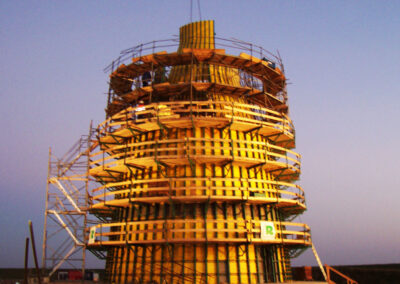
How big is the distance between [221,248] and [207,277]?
2.76m

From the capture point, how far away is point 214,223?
3409 centimetres

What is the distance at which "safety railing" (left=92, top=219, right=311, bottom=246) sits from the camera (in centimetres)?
3231

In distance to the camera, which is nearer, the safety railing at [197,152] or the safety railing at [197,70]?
the safety railing at [197,152]

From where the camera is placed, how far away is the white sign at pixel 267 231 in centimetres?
3422

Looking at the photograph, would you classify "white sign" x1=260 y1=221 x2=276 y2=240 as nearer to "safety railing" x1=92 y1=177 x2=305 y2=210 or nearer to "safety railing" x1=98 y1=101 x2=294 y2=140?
"safety railing" x1=92 y1=177 x2=305 y2=210

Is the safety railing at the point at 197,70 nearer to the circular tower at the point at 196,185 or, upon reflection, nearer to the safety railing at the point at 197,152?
the circular tower at the point at 196,185

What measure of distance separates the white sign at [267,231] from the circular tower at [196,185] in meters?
0.09

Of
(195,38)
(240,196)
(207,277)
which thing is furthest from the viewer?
(195,38)

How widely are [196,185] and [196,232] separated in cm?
411

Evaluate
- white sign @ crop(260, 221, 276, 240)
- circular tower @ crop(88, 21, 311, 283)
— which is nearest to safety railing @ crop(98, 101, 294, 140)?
circular tower @ crop(88, 21, 311, 283)

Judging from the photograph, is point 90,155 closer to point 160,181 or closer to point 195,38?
point 160,181

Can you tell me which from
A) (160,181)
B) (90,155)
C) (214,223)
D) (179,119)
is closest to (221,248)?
(214,223)

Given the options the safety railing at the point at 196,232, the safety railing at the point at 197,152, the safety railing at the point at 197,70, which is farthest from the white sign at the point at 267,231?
the safety railing at the point at 197,70

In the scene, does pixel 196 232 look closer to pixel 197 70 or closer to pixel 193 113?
pixel 193 113
